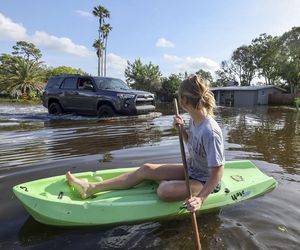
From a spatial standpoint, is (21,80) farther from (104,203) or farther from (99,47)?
(104,203)

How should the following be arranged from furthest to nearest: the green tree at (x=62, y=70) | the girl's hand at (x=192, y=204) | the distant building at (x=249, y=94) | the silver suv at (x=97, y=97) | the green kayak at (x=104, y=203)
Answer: the green tree at (x=62, y=70)
the distant building at (x=249, y=94)
the silver suv at (x=97, y=97)
the green kayak at (x=104, y=203)
the girl's hand at (x=192, y=204)

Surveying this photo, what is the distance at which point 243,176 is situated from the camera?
5121 mm

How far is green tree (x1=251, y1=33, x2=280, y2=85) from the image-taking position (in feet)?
194

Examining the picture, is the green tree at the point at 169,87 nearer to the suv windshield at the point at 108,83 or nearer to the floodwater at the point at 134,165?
the suv windshield at the point at 108,83

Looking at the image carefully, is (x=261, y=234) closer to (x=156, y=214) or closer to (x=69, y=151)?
(x=156, y=214)

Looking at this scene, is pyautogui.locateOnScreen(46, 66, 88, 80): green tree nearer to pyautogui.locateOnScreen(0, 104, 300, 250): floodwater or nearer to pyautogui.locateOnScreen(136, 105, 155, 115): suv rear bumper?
pyautogui.locateOnScreen(136, 105, 155, 115): suv rear bumper

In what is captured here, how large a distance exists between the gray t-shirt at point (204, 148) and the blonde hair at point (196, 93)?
0.18 meters

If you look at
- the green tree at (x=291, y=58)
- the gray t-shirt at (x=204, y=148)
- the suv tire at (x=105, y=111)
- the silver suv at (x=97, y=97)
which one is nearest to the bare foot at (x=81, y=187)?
the gray t-shirt at (x=204, y=148)

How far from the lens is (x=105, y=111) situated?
594 inches

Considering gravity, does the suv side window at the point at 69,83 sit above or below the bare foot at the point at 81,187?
above

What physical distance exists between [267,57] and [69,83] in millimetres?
50286

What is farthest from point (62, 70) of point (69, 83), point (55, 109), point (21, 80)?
point (69, 83)

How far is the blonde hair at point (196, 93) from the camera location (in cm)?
380

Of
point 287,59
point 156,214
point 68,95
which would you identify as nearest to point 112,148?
point 156,214
